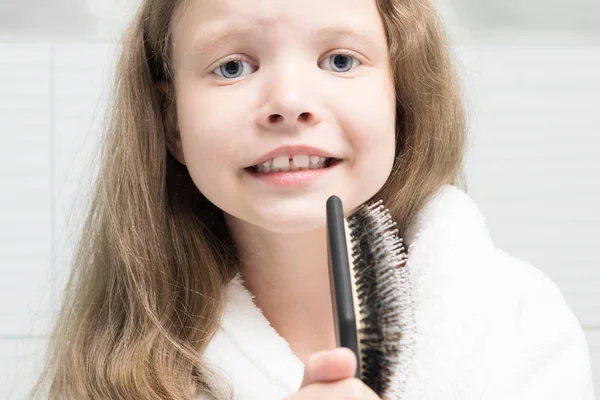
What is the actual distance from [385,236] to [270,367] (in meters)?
0.26

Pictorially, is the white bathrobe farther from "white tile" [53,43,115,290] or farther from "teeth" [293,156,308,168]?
"white tile" [53,43,115,290]

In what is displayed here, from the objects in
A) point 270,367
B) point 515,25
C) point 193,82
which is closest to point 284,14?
point 193,82

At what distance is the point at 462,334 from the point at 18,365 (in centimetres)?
69

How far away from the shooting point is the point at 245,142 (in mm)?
803

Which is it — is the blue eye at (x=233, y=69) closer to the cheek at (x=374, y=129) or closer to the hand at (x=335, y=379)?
the cheek at (x=374, y=129)

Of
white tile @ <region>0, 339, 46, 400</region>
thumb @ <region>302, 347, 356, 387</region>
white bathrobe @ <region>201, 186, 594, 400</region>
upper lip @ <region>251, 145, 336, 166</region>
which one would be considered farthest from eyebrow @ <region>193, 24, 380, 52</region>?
white tile @ <region>0, 339, 46, 400</region>

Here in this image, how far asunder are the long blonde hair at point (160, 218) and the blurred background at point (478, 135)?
0.22 metres

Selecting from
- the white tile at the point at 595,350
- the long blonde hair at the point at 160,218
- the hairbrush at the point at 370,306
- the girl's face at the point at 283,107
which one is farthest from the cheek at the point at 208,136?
the white tile at the point at 595,350

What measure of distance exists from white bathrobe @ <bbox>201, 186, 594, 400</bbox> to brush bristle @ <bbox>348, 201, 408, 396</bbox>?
0.59ft

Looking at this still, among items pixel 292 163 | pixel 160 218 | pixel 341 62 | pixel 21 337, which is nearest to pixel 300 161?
pixel 292 163

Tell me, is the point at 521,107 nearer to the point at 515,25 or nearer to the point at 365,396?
the point at 515,25

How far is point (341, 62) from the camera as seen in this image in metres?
0.85

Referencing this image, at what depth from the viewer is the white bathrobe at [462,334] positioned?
809mm

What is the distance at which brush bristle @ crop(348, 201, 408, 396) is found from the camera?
60 cm
